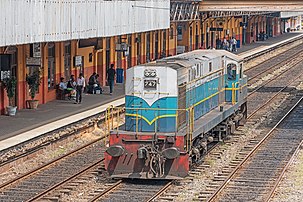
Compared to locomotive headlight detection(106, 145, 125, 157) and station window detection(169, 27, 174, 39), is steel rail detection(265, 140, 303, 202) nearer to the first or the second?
locomotive headlight detection(106, 145, 125, 157)

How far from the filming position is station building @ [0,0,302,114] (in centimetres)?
2270

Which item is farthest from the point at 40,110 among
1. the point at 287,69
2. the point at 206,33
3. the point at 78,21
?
the point at 206,33

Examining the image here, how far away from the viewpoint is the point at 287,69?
51812 millimetres

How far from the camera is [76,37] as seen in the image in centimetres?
2641

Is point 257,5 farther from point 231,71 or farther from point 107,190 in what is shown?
point 107,190

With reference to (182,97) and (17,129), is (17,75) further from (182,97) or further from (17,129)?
(182,97)

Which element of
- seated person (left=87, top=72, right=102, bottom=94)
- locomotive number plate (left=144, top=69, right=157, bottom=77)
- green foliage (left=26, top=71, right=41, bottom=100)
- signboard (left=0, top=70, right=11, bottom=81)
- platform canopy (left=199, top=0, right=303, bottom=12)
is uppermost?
platform canopy (left=199, top=0, right=303, bottom=12)

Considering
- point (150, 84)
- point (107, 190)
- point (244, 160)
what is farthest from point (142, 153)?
point (244, 160)

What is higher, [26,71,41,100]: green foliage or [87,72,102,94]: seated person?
[26,71,41,100]: green foliage

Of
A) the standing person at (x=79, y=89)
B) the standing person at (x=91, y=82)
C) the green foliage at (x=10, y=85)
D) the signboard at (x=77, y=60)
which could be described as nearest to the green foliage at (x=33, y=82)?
the green foliage at (x=10, y=85)

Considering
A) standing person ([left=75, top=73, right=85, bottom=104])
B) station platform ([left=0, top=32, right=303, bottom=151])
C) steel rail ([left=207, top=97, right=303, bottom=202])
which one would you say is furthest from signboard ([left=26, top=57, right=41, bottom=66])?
steel rail ([left=207, top=97, right=303, bottom=202])

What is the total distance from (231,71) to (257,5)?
59.2 ft

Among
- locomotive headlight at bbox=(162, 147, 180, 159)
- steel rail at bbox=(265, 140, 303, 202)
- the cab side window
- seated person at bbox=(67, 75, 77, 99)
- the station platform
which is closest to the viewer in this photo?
steel rail at bbox=(265, 140, 303, 202)

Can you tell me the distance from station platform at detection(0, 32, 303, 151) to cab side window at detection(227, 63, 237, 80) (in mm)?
5565
